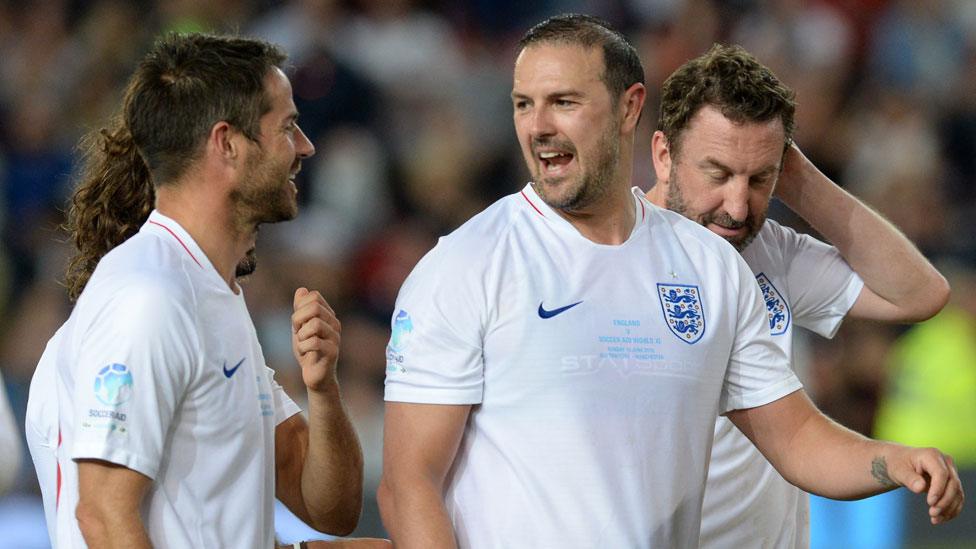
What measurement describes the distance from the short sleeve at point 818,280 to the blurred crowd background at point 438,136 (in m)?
3.84

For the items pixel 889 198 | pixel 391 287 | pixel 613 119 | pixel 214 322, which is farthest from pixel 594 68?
pixel 889 198

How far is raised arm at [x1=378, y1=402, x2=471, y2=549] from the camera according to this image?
3.48 meters

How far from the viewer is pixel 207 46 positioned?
141 inches

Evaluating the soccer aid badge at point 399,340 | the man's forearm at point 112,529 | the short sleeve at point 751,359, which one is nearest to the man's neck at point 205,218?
the soccer aid badge at point 399,340

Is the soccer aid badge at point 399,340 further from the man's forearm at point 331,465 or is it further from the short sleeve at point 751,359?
the short sleeve at point 751,359

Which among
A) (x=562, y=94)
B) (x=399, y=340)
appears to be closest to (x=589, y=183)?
(x=562, y=94)

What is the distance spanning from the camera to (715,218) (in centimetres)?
443

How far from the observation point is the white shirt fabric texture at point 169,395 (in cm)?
316

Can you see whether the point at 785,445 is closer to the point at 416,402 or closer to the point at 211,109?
the point at 416,402

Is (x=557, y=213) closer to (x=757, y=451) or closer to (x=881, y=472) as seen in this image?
(x=881, y=472)

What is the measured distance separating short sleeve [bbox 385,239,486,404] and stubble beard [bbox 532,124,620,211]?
32cm

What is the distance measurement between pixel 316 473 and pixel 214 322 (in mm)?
597

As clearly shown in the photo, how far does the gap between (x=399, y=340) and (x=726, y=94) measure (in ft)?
4.87

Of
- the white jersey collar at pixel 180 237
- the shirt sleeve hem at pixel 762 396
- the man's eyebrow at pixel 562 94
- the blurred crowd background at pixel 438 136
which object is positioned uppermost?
the blurred crowd background at pixel 438 136
